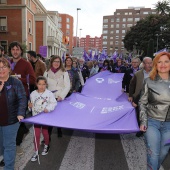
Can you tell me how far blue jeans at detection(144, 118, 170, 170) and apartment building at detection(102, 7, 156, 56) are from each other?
12123 centimetres

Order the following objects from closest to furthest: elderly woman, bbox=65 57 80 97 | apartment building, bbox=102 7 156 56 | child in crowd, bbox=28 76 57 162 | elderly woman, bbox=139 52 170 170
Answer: elderly woman, bbox=139 52 170 170 → child in crowd, bbox=28 76 57 162 → elderly woman, bbox=65 57 80 97 → apartment building, bbox=102 7 156 56

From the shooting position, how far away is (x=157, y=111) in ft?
9.52

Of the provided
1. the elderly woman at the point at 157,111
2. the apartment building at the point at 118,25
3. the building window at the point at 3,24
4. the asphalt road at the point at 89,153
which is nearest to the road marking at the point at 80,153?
the asphalt road at the point at 89,153

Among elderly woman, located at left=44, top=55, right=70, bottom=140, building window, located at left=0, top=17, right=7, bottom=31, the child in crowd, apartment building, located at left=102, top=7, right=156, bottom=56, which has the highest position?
apartment building, located at left=102, top=7, right=156, bottom=56

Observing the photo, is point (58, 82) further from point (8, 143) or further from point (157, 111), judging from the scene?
point (157, 111)

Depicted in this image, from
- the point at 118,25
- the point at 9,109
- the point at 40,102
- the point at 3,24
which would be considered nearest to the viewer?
the point at 9,109

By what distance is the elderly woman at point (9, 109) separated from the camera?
3.04 meters

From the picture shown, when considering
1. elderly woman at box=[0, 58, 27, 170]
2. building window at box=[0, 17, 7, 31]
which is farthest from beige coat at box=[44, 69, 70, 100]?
building window at box=[0, 17, 7, 31]

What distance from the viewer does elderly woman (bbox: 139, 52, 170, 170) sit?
2.87m

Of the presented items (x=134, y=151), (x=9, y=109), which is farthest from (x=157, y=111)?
(x=9, y=109)

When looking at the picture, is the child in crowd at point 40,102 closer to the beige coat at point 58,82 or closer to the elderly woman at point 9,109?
the beige coat at point 58,82

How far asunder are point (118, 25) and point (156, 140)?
126647 mm

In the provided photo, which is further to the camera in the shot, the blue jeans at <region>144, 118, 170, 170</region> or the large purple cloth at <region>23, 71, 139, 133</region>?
the large purple cloth at <region>23, 71, 139, 133</region>

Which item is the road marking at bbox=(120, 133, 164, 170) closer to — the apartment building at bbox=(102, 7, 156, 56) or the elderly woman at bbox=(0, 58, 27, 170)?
the elderly woman at bbox=(0, 58, 27, 170)
